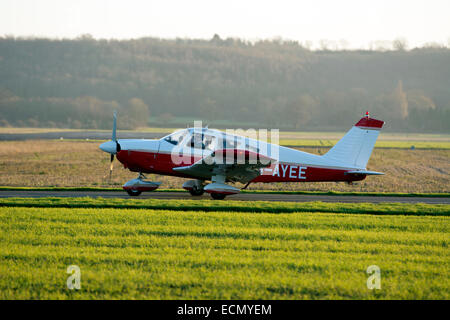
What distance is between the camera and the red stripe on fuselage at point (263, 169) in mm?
17359

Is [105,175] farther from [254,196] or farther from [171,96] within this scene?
[171,96]

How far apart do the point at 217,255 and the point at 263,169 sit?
934 centimetres

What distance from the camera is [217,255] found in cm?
848

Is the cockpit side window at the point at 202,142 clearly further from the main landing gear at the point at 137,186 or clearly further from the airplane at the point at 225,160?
the main landing gear at the point at 137,186

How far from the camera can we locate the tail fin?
713 inches

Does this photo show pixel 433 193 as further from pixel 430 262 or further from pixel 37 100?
pixel 37 100

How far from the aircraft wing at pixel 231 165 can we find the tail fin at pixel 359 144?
286cm

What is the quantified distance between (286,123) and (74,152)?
99.2m

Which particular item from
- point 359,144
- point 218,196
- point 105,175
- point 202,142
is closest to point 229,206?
point 218,196

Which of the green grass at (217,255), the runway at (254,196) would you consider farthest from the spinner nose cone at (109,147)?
the green grass at (217,255)

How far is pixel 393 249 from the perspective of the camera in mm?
9102

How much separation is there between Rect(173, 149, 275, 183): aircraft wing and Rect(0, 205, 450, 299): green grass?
3536 millimetres

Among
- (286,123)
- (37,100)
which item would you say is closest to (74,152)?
(286,123)

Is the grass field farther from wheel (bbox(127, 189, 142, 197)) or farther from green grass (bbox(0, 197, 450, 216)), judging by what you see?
green grass (bbox(0, 197, 450, 216))
